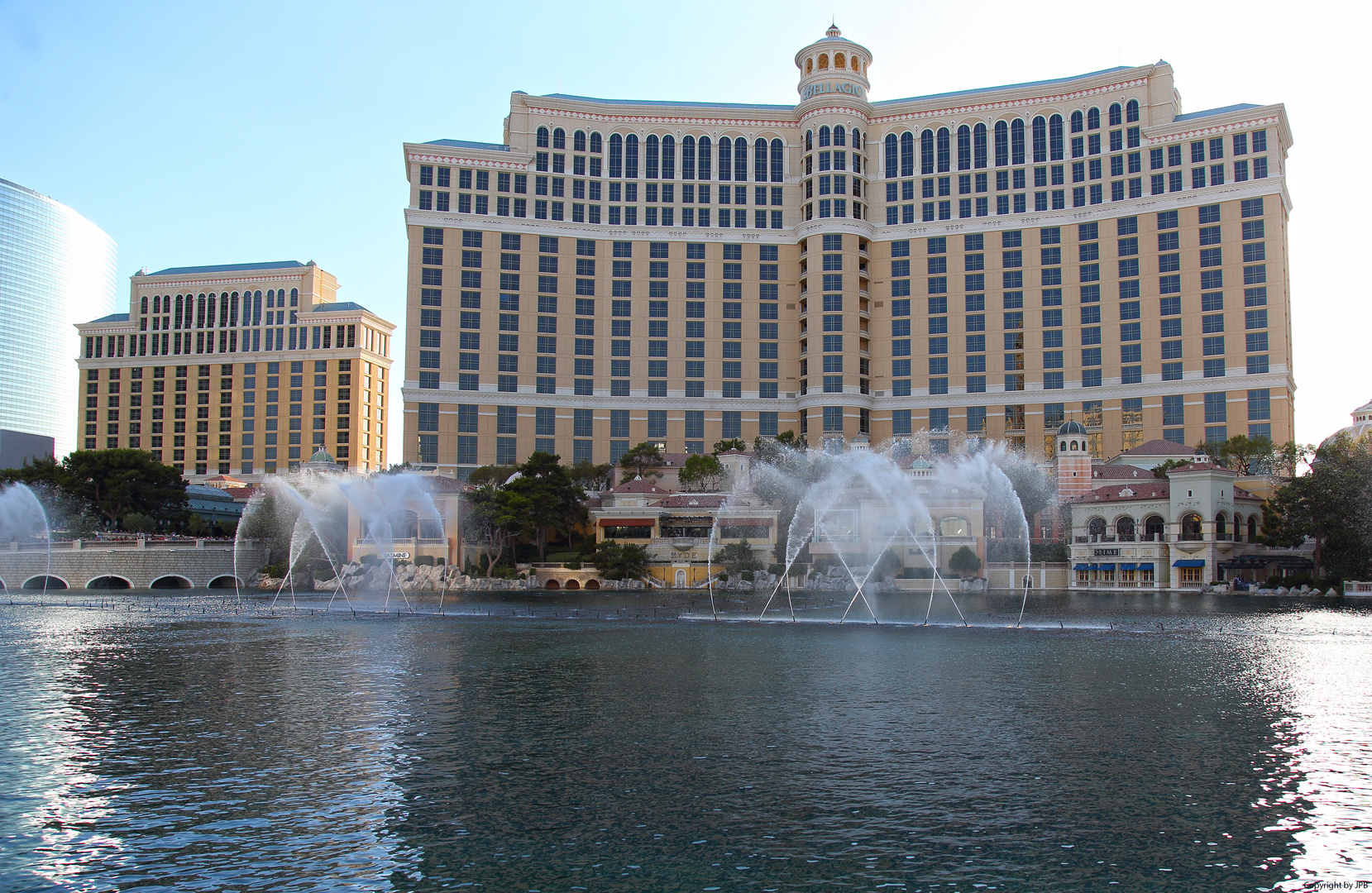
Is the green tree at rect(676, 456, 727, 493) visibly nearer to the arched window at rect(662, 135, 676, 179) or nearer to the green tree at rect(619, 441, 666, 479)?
the green tree at rect(619, 441, 666, 479)

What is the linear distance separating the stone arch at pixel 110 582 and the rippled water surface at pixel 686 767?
6473 cm

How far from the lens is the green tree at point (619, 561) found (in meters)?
109

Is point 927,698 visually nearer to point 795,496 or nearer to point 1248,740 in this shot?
point 1248,740

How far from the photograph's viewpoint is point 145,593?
93125 millimetres

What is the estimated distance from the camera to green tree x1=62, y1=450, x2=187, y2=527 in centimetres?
11962

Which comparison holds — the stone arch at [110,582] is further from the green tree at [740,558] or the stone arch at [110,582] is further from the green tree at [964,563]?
the green tree at [964,563]

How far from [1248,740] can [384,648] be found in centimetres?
3449

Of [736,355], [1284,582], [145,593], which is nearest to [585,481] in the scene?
[736,355]

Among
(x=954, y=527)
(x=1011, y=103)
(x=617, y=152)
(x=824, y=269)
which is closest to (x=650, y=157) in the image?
(x=617, y=152)

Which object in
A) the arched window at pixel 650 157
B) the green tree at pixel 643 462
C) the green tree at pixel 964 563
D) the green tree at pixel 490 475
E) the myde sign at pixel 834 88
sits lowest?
the green tree at pixel 964 563

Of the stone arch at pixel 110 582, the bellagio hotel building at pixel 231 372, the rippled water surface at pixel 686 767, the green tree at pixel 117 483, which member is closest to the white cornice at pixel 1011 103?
the bellagio hotel building at pixel 231 372

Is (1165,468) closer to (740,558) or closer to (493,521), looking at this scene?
(740,558)

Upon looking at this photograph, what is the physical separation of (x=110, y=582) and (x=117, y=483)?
18.0 m

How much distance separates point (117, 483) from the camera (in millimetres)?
119812
